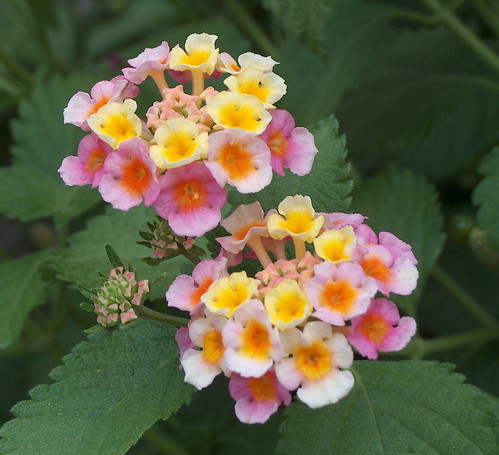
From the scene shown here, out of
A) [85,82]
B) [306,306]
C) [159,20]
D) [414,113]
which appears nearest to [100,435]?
[306,306]

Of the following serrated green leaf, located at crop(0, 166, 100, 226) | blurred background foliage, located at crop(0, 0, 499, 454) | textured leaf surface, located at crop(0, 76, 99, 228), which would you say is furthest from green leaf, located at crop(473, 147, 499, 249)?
textured leaf surface, located at crop(0, 76, 99, 228)

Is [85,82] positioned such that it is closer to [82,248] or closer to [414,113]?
[82,248]

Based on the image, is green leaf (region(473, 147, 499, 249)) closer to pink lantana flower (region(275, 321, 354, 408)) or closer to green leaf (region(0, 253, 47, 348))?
pink lantana flower (region(275, 321, 354, 408))

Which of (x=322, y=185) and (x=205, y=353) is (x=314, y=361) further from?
(x=322, y=185)

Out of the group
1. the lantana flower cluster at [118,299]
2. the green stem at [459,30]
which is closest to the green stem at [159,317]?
the lantana flower cluster at [118,299]

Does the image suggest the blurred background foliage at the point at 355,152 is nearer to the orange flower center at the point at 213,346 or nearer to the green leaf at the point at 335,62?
the green leaf at the point at 335,62

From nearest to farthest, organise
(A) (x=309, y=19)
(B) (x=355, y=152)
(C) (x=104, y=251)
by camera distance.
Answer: (C) (x=104, y=251), (A) (x=309, y=19), (B) (x=355, y=152)

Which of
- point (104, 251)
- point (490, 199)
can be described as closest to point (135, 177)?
point (104, 251)
